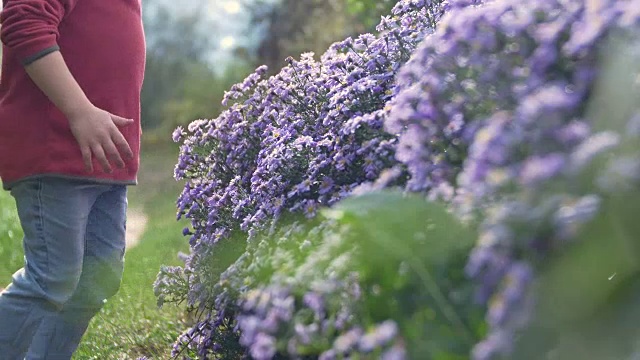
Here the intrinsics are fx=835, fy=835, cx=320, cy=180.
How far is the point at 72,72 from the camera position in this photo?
9.15 ft

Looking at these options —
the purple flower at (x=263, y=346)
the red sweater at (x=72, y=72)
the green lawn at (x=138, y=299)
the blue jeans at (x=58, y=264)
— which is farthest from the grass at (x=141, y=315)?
the purple flower at (x=263, y=346)

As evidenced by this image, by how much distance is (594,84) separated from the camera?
1579mm

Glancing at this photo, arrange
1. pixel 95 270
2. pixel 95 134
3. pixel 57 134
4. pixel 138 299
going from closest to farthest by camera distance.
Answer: pixel 95 134 < pixel 57 134 < pixel 95 270 < pixel 138 299

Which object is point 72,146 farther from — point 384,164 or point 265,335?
point 265,335

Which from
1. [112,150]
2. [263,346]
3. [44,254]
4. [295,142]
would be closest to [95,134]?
[112,150]

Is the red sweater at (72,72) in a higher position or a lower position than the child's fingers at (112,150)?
higher

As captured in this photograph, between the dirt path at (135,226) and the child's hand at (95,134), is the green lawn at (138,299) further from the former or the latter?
the child's hand at (95,134)

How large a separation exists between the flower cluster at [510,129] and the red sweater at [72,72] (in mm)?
1245

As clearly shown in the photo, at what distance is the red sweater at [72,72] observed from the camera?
2545mm

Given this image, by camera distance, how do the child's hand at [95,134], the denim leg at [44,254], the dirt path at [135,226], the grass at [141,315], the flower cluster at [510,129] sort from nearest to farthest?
1. the flower cluster at [510,129]
2. the child's hand at [95,134]
3. the denim leg at [44,254]
4. the grass at [141,315]
5. the dirt path at [135,226]

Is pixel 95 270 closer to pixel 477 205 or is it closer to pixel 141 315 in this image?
pixel 141 315

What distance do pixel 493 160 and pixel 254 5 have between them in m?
15.2

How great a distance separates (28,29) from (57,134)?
0.37 meters

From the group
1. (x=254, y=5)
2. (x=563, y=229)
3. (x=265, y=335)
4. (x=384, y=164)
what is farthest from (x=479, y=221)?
(x=254, y=5)
